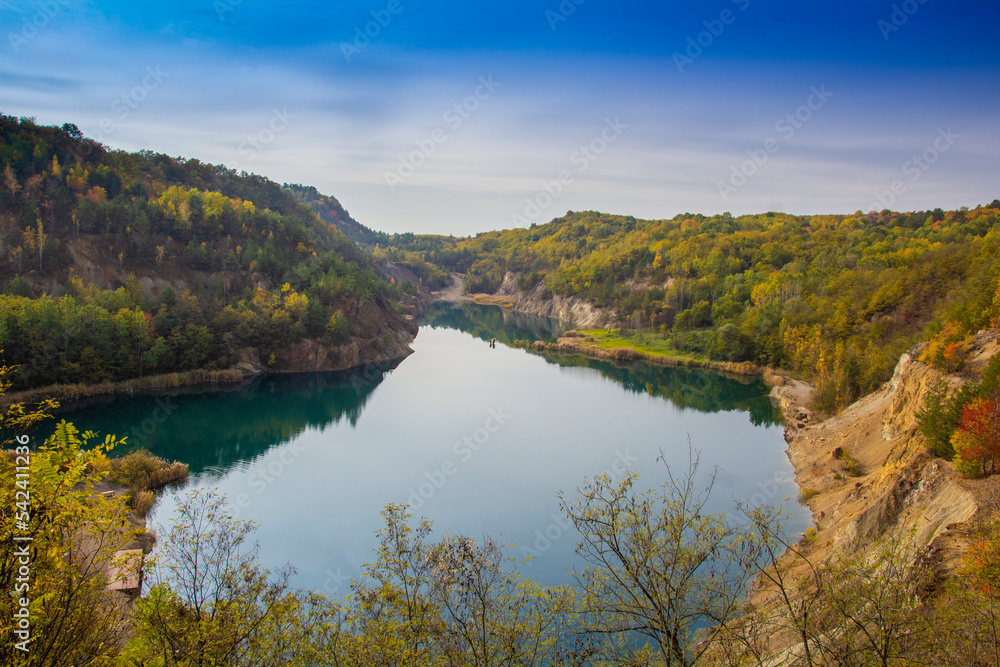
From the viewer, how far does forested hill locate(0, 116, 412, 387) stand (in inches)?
1630

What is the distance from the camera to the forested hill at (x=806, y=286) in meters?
37.0

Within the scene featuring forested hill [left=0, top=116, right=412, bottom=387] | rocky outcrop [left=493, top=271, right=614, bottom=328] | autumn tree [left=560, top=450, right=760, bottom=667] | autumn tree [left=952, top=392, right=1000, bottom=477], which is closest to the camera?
autumn tree [left=560, top=450, right=760, bottom=667]

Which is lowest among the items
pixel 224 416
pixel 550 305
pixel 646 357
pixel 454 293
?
pixel 224 416

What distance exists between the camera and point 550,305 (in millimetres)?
118125

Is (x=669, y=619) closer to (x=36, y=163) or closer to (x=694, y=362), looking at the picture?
(x=694, y=362)

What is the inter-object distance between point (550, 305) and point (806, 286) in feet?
194

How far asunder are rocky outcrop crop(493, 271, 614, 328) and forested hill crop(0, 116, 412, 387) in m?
36.0

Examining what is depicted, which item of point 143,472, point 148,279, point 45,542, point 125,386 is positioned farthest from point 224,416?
point 45,542

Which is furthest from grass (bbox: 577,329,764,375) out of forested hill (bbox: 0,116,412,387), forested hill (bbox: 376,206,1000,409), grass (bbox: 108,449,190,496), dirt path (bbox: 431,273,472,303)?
dirt path (bbox: 431,273,472,303)

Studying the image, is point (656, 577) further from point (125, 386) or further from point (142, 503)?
point (125, 386)

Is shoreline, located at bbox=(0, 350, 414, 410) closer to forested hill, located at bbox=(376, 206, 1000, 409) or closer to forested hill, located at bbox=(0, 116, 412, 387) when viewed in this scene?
forested hill, located at bbox=(0, 116, 412, 387)

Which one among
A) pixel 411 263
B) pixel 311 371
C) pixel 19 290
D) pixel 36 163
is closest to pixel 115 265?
pixel 19 290

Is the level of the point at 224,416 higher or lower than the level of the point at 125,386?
lower

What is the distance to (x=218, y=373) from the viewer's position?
4862 cm
